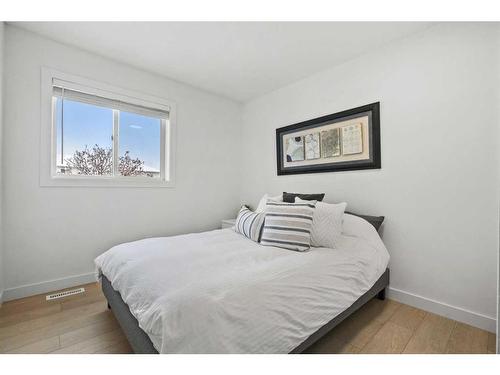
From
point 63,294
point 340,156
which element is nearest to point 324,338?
point 340,156

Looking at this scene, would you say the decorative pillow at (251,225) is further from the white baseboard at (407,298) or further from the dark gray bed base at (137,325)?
the white baseboard at (407,298)

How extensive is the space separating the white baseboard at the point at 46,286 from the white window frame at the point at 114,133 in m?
0.93

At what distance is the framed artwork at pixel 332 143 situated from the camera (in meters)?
2.27

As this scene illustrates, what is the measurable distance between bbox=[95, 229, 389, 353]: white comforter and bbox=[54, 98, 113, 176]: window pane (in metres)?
1.18

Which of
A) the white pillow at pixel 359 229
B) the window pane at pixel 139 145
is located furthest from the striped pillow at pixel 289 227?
the window pane at pixel 139 145

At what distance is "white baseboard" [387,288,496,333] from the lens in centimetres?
164

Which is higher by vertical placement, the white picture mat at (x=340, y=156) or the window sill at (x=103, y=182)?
the white picture mat at (x=340, y=156)

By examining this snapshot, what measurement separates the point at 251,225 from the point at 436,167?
5.29 ft

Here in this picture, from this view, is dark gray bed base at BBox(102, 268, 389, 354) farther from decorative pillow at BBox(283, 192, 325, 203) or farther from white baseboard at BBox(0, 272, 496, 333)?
decorative pillow at BBox(283, 192, 325, 203)

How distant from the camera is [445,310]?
1.82 meters

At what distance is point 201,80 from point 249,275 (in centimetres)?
258

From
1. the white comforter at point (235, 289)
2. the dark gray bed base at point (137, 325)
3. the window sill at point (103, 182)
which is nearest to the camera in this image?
the white comforter at point (235, 289)

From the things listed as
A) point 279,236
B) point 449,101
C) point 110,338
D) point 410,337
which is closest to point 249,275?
point 279,236

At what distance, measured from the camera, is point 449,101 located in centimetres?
183
